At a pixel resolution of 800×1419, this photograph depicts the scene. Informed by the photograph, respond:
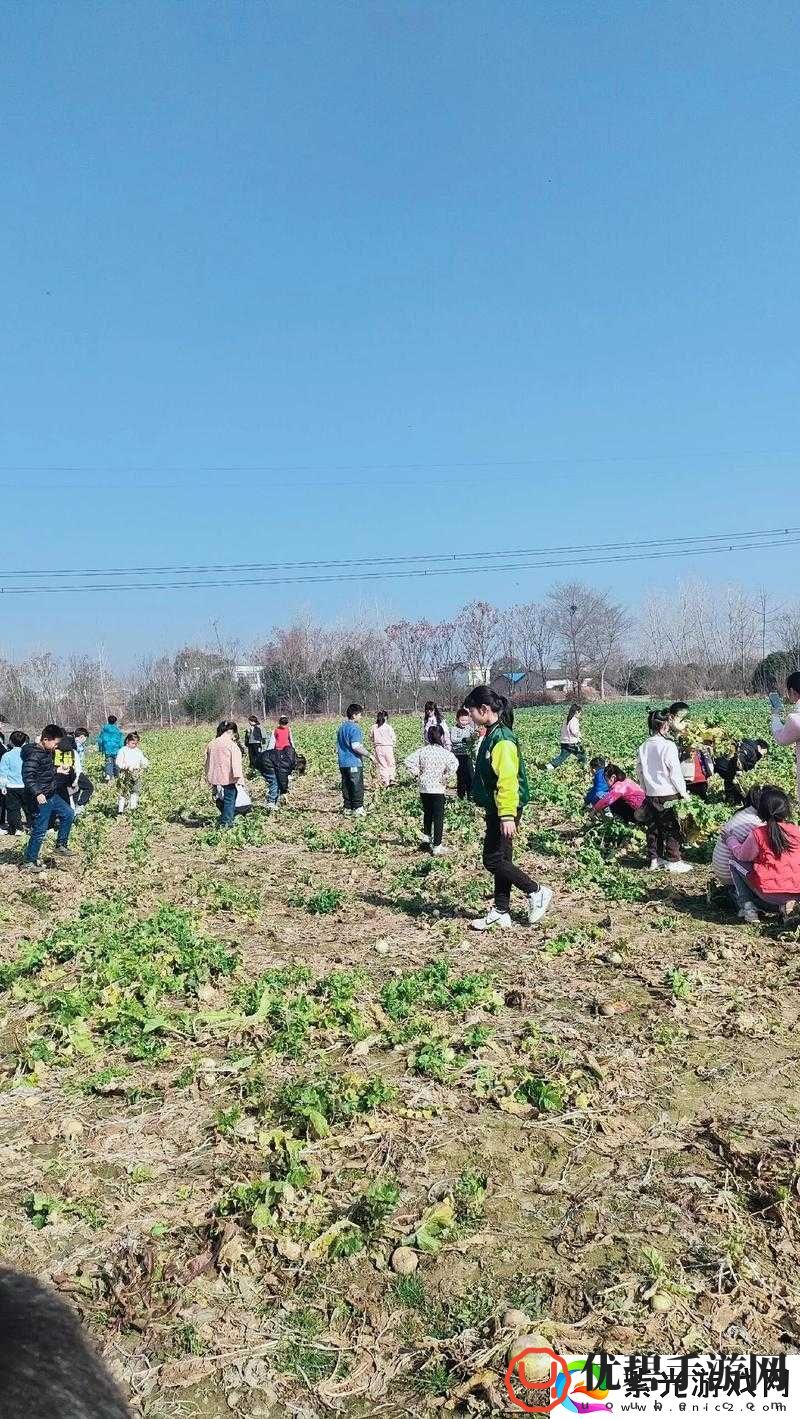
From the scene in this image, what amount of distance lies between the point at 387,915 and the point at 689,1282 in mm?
6117

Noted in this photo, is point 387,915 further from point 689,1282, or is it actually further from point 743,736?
point 743,736

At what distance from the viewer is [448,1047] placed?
5.73m

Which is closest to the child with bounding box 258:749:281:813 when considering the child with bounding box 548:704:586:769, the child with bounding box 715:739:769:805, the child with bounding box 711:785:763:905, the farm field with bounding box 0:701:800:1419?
the child with bounding box 548:704:586:769

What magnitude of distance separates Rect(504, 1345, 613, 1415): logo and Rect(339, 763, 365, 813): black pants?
13.3 m

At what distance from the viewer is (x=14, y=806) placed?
16.0 metres

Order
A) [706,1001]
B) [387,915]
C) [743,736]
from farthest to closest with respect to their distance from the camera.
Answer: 1. [743,736]
2. [387,915]
3. [706,1001]

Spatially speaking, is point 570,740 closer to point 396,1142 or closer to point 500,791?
point 500,791

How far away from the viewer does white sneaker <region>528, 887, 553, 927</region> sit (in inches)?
329

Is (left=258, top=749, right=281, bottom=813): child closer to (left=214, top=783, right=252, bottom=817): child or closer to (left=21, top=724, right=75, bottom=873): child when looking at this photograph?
(left=214, top=783, right=252, bottom=817): child

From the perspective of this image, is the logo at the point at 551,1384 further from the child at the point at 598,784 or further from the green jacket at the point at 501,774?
the child at the point at 598,784

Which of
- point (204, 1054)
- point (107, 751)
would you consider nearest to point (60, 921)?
point (204, 1054)

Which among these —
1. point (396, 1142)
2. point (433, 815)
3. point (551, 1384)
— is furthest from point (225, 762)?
point (551, 1384)

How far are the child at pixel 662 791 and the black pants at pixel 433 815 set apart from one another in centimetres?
265

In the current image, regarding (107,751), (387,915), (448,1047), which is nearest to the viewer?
(448,1047)
